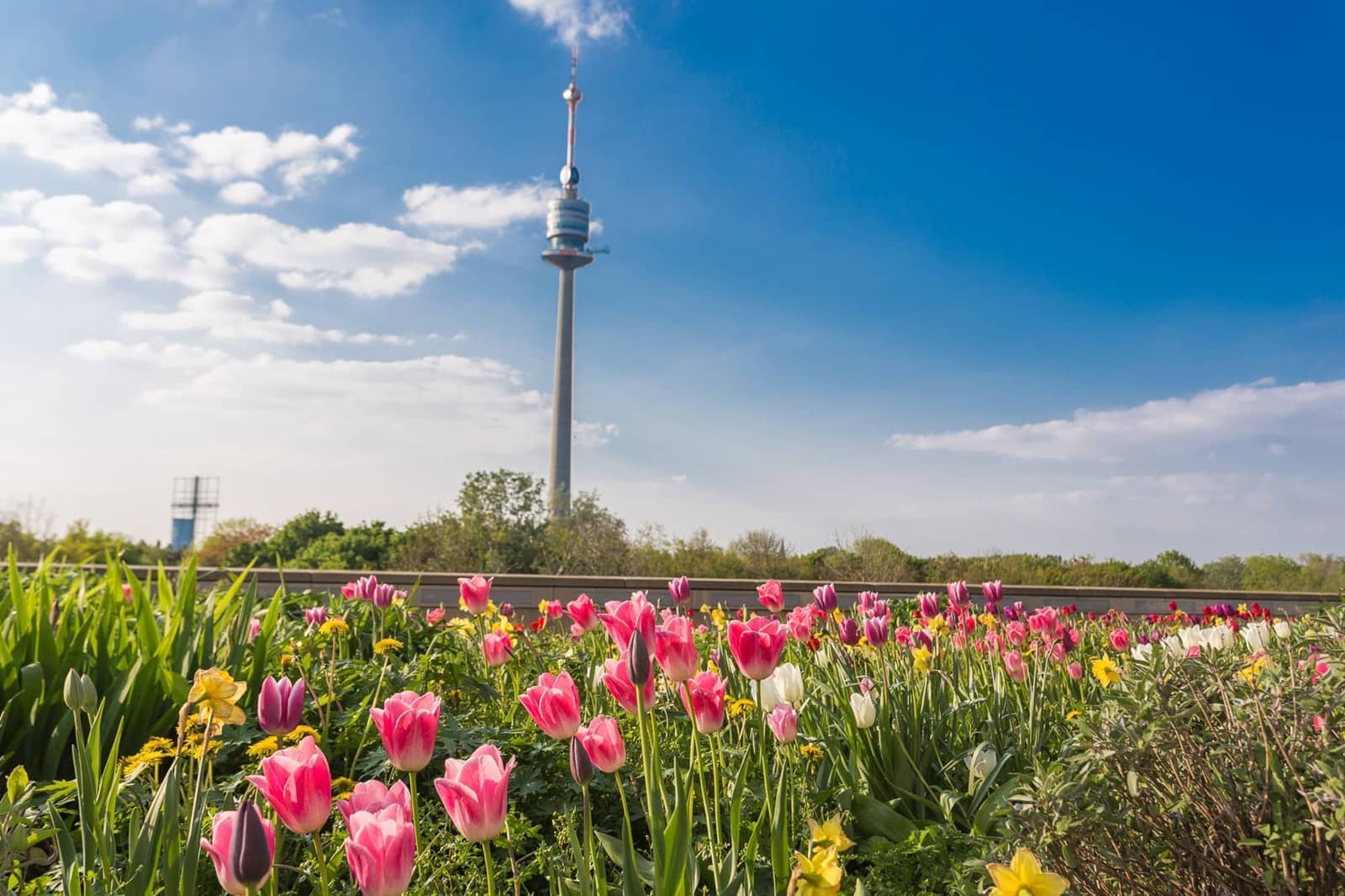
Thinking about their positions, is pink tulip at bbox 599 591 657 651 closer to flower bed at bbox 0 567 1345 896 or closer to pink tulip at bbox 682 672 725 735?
flower bed at bbox 0 567 1345 896

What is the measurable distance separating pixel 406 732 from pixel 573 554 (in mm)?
12354

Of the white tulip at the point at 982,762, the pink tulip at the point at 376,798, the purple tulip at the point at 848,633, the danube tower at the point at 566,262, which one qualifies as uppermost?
the danube tower at the point at 566,262

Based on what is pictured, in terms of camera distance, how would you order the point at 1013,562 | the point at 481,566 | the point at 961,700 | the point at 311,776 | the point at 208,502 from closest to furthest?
the point at 311,776
the point at 961,700
the point at 481,566
the point at 1013,562
the point at 208,502

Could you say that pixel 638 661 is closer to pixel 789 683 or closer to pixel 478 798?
pixel 478 798

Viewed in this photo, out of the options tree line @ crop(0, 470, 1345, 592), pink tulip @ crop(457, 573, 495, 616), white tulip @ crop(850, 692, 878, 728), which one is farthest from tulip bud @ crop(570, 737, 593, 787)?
tree line @ crop(0, 470, 1345, 592)

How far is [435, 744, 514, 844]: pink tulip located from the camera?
4.52ft

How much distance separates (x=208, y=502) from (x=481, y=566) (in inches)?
2175

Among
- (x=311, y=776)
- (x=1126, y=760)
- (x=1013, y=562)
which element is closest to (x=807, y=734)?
(x=1126, y=760)

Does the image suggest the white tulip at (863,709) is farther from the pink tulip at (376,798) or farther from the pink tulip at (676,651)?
the pink tulip at (376,798)

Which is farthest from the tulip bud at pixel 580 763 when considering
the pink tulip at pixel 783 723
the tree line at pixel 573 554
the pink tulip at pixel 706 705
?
the tree line at pixel 573 554

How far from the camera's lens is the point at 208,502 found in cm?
6094

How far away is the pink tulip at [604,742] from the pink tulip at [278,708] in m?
0.62

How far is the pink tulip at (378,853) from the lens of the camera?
124 cm

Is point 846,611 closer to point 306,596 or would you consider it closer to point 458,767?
point 306,596
